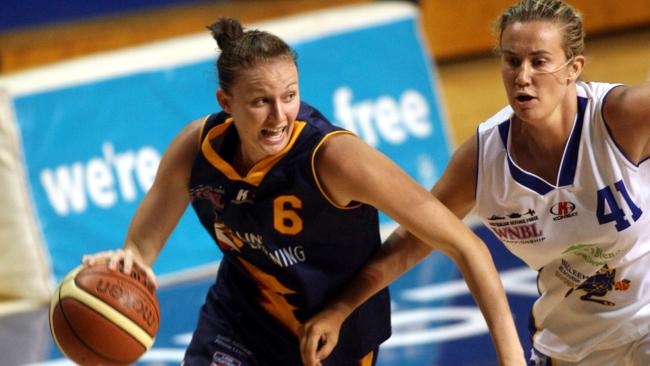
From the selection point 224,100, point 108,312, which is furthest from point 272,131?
point 108,312

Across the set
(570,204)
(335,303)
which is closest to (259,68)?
(335,303)

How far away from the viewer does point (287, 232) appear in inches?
135

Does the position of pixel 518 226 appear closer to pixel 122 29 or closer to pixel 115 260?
pixel 115 260

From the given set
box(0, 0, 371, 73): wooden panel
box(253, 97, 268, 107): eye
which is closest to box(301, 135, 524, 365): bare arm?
box(253, 97, 268, 107): eye

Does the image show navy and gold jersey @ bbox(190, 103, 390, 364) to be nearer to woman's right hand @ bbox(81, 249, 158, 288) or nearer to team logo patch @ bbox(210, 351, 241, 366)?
team logo patch @ bbox(210, 351, 241, 366)

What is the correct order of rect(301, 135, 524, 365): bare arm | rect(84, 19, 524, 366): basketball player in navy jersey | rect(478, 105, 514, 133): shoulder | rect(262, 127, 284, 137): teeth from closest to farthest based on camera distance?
rect(301, 135, 524, 365): bare arm, rect(84, 19, 524, 366): basketball player in navy jersey, rect(262, 127, 284, 137): teeth, rect(478, 105, 514, 133): shoulder

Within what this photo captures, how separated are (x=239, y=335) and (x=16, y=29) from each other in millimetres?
5709

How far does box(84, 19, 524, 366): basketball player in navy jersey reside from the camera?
321cm

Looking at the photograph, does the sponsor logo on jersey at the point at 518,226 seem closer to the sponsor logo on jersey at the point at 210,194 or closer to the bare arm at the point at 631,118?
the bare arm at the point at 631,118

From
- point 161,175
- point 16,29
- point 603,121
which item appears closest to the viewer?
point 603,121

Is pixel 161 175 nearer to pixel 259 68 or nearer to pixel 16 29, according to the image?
pixel 259 68

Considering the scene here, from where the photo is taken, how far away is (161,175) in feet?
12.0

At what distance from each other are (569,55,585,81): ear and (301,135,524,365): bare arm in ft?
1.25

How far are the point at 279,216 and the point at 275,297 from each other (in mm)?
303
